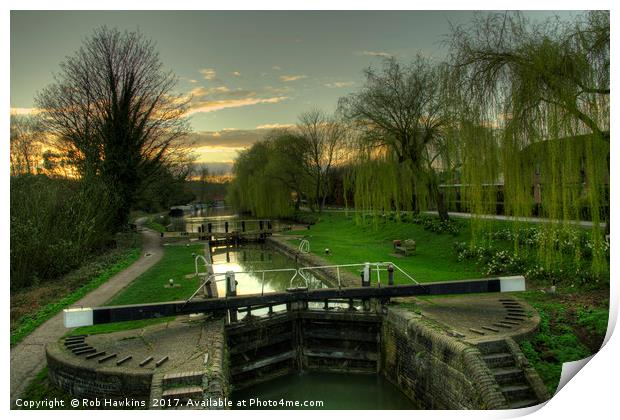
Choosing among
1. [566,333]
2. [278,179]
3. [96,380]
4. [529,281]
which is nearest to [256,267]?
[529,281]

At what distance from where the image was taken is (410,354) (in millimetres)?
7527

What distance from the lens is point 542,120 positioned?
7.29m

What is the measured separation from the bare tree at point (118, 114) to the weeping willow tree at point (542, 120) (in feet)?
26.3

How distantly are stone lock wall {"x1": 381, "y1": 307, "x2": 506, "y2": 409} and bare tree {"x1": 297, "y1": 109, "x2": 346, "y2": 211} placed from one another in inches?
A: 937

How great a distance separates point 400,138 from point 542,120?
9928mm

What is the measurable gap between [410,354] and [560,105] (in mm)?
4897

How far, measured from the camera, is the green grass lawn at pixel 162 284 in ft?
32.0

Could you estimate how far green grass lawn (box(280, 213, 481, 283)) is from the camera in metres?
12.0

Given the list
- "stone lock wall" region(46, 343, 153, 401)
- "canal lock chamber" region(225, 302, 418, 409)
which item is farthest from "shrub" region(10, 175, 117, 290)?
"canal lock chamber" region(225, 302, 418, 409)

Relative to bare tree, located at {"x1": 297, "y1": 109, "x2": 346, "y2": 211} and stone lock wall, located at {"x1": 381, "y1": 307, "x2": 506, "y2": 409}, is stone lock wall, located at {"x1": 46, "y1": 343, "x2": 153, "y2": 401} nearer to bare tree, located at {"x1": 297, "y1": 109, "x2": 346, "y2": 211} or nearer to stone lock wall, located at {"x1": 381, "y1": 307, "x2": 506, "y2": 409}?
stone lock wall, located at {"x1": 381, "y1": 307, "x2": 506, "y2": 409}

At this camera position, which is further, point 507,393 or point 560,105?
point 560,105

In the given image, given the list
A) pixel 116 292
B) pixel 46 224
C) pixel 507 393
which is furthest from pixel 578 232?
pixel 46 224

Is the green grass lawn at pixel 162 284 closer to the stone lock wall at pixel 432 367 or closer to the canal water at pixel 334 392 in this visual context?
the canal water at pixel 334 392
